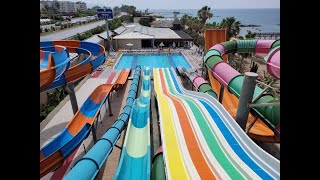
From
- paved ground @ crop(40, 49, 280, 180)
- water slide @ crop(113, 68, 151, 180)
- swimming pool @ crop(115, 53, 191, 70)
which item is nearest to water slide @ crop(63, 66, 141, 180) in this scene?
water slide @ crop(113, 68, 151, 180)

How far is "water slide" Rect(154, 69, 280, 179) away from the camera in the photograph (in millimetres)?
6746

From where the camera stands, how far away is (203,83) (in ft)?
60.1

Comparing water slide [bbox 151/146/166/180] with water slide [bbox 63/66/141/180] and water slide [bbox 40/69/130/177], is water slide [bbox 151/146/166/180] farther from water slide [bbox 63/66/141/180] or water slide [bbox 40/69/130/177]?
water slide [bbox 40/69/130/177]

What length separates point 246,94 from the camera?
892 centimetres

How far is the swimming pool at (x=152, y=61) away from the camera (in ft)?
103

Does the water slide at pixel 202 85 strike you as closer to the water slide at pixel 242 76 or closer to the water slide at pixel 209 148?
the water slide at pixel 242 76

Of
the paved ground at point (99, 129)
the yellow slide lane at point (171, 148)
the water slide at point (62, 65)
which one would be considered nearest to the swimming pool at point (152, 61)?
the paved ground at point (99, 129)

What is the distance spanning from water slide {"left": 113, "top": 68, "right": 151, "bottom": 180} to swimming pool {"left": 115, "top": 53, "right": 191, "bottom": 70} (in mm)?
16349

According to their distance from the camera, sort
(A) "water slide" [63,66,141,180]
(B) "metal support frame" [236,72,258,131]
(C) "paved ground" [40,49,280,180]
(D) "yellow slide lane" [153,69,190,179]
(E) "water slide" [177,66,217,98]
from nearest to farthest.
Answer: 1. (D) "yellow slide lane" [153,69,190,179]
2. (A) "water slide" [63,66,141,180]
3. (B) "metal support frame" [236,72,258,131]
4. (C) "paved ground" [40,49,280,180]
5. (E) "water slide" [177,66,217,98]

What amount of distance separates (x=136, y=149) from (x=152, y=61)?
23679 millimetres
